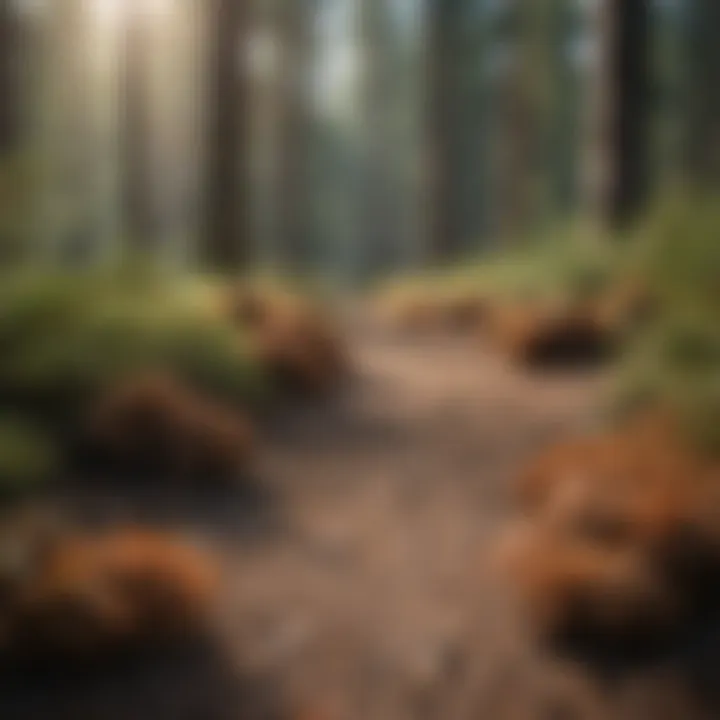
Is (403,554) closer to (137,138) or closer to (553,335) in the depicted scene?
(553,335)

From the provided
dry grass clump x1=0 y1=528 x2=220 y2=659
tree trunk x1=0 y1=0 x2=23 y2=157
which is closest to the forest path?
dry grass clump x1=0 y1=528 x2=220 y2=659

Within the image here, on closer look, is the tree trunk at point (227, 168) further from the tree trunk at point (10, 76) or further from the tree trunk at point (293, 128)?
the tree trunk at point (293, 128)

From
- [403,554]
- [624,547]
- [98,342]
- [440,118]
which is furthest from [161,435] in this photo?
[440,118]

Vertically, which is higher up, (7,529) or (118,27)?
(118,27)

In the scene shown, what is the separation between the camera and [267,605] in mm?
2242

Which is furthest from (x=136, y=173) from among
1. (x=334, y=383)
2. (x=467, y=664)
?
(x=467, y=664)

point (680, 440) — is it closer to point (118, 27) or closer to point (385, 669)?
point (385, 669)

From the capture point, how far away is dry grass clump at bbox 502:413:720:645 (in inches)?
81.2

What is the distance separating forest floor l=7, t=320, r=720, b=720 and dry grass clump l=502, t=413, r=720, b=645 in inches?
2.7

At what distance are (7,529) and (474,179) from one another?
534cm

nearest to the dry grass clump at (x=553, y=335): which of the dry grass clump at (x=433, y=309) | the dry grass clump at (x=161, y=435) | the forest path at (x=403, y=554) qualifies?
the forest path at (x=403, y=554)

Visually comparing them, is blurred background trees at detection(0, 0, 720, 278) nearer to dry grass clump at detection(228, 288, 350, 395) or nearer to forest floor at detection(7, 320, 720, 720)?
dry grass clump at detection(228, 288, 350, 395)

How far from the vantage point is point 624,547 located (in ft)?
7.10

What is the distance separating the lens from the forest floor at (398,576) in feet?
6.60
